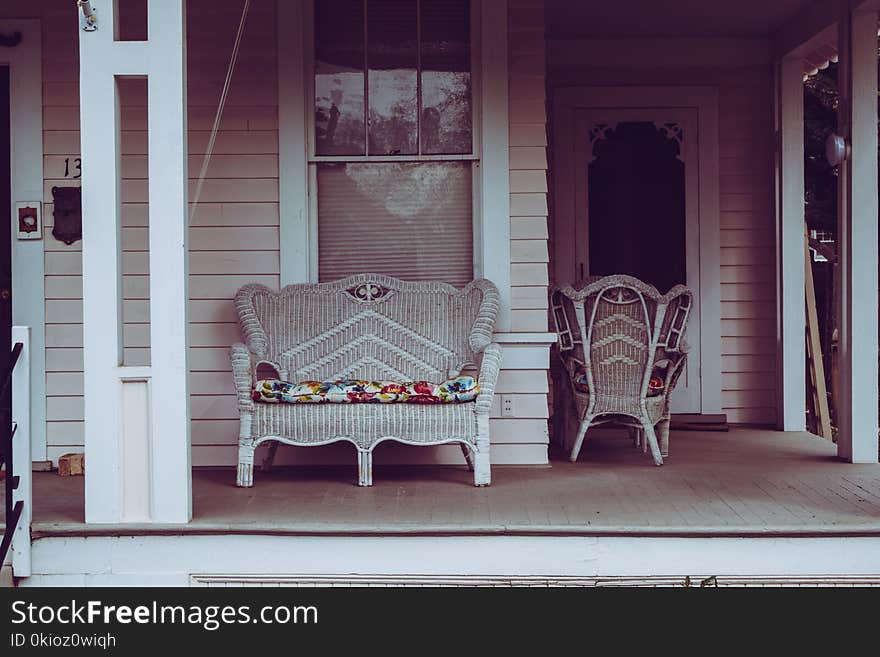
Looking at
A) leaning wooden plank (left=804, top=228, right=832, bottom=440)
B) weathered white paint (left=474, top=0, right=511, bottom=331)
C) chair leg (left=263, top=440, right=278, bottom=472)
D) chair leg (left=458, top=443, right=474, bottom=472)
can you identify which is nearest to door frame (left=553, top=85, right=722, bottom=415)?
leaning wooden plank (left=804, top=228, right=832, bottom=440)

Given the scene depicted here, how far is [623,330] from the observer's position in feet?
16.7

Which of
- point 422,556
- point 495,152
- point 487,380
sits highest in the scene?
point 495,152

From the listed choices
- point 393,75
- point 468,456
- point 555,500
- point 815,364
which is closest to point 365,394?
point 468,456

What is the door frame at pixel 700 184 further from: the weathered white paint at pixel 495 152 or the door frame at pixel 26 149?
the door frame at pixel 26 149

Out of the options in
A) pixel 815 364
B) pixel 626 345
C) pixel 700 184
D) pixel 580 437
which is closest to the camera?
pixel 626 345

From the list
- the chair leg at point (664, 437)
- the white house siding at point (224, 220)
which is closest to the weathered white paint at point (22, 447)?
the white house siding at point (224, 220)

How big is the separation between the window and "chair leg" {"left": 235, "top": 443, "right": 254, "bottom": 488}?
119 centimetres

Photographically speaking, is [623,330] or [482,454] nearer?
[482,454]

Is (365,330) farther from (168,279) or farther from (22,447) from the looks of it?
(22,447)

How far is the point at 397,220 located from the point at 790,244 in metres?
2.69

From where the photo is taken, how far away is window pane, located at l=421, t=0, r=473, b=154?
5.11 meters

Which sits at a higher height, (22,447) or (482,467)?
(22,447)

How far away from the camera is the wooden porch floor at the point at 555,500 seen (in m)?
3.66

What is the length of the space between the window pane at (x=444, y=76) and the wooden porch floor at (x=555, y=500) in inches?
65.1
